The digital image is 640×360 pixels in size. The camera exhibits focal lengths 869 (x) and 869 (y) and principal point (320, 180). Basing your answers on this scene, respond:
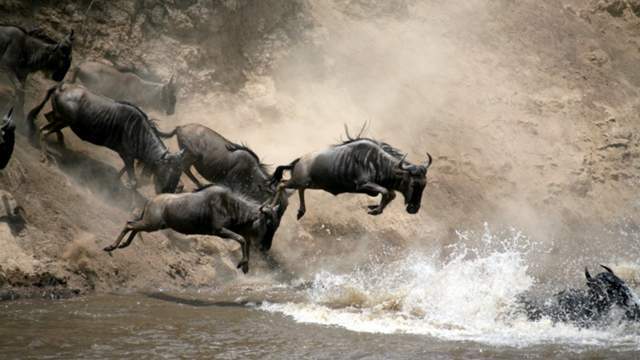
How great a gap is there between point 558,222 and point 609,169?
2618mm

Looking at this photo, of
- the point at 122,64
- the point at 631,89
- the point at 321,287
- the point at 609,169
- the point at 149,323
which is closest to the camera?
the point at 149,323

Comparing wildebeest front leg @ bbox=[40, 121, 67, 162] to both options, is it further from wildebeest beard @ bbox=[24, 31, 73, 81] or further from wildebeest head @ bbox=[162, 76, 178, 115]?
wildebeest head @ bbox=[162, 76, 178, 115]

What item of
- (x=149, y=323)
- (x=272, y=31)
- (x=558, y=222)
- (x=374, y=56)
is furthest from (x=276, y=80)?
(x=149, y=323)

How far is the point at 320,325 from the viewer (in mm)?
9305

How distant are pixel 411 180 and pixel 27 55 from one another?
6541mm

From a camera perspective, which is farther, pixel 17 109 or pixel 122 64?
pixel 122 64

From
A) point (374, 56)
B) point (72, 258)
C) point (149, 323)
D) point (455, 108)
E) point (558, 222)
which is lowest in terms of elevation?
point (149, 323)

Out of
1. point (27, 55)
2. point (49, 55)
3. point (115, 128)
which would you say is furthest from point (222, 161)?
point (27, 55)

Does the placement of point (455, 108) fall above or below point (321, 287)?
above

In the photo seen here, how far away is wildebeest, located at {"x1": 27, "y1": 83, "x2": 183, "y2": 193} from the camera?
41.9ft

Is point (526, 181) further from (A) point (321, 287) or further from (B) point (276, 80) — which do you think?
(A) point (321, 287)

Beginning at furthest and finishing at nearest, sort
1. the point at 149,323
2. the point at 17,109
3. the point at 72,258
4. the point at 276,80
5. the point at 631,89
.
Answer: the point at 631,89, the point at 276,80, the point at 17,109, the point at 72,258, the point at 149,323

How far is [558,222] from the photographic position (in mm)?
17984

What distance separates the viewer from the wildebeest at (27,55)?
44.5 feet
